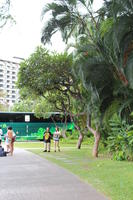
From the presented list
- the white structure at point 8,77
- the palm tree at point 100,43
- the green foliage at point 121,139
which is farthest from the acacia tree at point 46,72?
the white structure at point 8,77

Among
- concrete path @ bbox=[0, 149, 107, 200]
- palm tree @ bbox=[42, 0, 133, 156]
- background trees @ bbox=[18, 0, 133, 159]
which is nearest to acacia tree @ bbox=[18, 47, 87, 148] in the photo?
background trees @ bbox=[18, 0, 133, 159]

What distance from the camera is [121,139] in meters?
13.9

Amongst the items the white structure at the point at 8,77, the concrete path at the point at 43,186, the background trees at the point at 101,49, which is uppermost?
the white structure at the point at 8,77

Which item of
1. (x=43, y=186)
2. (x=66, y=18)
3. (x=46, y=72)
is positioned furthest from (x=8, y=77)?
(x=43, y=186)

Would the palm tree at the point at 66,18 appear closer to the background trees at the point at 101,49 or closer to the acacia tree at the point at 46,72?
the background trees at the point at 101,49

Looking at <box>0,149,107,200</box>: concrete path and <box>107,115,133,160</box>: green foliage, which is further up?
<box>107,115,133,160</box>: green foliage

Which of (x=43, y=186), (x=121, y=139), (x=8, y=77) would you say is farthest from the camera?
(x=8, y=77)

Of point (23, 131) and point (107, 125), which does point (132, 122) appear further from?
point (23, 131)

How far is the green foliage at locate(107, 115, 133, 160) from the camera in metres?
13.2

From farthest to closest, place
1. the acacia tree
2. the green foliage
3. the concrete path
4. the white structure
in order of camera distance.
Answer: the white structure
the acacia tree
the green foliage
the concrete path

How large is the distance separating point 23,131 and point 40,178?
24.9 metres

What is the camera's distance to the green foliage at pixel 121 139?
518 inches

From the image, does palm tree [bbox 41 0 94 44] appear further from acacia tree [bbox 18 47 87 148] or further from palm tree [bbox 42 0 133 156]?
acacia tree [bbox 18 47 87 148]

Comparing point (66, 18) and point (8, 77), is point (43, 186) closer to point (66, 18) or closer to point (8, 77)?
point (66, 18)
